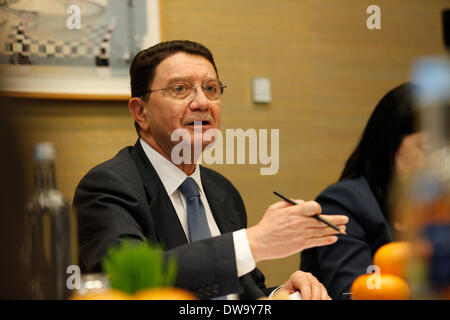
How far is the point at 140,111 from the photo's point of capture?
149 cm

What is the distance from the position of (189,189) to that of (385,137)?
616 mm

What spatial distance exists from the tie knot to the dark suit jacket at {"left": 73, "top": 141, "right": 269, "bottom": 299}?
0.07 m

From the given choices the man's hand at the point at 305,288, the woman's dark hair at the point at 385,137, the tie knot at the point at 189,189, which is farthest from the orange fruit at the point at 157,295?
the woman's dark hair at the point at 385,137

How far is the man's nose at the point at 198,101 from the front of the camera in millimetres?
1389

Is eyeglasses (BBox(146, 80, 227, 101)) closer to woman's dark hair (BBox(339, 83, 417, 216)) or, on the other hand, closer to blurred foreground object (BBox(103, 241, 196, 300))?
woman's dark hair (BBox(339, 83, 417, 216))

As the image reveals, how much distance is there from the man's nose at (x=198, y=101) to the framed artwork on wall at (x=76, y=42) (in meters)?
0.81

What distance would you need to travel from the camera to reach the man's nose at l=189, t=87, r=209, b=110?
54.7 inches

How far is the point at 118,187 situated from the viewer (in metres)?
1.16

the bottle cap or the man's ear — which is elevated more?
the man's ear

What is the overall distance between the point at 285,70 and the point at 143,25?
27.3 inches

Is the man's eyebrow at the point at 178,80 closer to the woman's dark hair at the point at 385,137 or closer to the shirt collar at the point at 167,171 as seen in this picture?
the shirt collar at the point at 167,171

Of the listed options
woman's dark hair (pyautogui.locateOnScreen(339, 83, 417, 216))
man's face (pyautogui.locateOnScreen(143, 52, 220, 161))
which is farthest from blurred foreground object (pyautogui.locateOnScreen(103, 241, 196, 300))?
woman's dark hair (pyautogui.locateOnScreen(339, 83, 417, 216))

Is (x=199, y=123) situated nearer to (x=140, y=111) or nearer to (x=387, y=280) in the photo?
(x=140, y=111)
